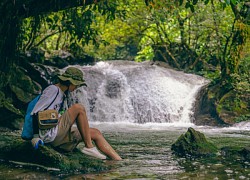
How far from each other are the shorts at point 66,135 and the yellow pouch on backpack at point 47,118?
0.26 m

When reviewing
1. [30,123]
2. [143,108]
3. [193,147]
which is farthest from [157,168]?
[143,108]

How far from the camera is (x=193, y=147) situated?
7.72 metres

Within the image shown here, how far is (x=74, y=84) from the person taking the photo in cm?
619

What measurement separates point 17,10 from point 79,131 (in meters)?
3.52

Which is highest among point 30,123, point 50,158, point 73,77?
point 73,77

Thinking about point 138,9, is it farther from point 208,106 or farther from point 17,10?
point 17,10

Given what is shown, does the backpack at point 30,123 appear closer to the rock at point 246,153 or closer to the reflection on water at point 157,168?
the reflection on water at point 157,168

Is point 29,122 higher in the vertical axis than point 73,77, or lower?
lower

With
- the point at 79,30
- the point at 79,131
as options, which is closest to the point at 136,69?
the point at 79,30

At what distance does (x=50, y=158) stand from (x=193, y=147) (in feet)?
9.39

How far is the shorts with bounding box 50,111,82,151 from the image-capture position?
6.25 m

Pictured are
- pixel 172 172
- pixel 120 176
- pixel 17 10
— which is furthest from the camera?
pixel 17 10

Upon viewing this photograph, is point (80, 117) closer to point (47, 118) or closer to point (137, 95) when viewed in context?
point (47, 118)

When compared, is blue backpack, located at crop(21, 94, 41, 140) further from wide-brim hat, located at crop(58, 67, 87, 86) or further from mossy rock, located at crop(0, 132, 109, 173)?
wide-brim hat, located at crop(58, 67, 87, 86)
